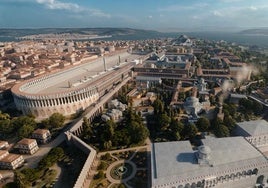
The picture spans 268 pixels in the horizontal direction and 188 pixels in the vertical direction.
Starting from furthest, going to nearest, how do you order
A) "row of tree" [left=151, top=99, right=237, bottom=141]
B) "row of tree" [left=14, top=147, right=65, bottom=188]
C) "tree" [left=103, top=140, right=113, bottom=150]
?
"row of tree" [left=151, top=99, right=237, bottom=141]
"tree" [left=103, top=140, right=113, bottom=150]
"row of tree" [left=14, top=147, right=65, bottom=188]

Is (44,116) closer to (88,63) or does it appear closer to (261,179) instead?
(88,63)

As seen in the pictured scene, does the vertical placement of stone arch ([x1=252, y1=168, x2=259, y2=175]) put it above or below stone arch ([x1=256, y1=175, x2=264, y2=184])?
above

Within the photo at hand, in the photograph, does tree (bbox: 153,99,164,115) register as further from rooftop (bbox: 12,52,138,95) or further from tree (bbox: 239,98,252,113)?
rooftop (bbox: 12,52,138,95)

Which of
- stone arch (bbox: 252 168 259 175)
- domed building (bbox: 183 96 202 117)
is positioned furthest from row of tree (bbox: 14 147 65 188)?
stone arch (bbox: 252 168 259 175)

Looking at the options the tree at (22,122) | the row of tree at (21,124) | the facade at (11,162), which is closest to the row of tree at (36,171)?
the facade at (11,162)

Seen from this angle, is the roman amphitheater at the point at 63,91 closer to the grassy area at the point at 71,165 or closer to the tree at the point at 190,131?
the grassy area at the point at 71,165

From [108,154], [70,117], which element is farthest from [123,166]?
[70,117]
